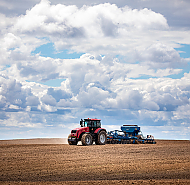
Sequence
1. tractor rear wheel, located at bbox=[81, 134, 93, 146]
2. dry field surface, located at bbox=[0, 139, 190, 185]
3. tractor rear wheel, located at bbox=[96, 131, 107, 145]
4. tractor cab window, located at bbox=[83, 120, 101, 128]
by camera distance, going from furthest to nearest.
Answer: tractor cab window, located at bbox=[83, 120, 101, 128], tractor rear wheel, located at bbox=[96, 131, 107, 145], tractor rear wheel, located at bbox=[81, 134, 93, 146], dry field surface, located at bbox=[0, 139, 190, 185]

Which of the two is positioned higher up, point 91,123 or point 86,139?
point 91,123

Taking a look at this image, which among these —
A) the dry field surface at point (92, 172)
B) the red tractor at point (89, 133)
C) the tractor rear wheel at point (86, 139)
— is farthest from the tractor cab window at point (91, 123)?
the dry field surface at point (92, 172)

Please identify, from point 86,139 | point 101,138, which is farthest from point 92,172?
point 101,138

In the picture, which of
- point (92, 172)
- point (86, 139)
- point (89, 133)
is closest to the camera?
point (92, 172)

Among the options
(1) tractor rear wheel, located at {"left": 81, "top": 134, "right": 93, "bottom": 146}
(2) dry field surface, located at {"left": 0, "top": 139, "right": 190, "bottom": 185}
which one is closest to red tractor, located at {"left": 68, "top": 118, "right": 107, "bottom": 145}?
(1) tractor rear wheel, located at {"left": 81, "top": 134, "right": 93, "bottom": 146}

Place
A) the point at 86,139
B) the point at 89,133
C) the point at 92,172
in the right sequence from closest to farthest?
the point at 92,172, the point at 86,139, the point at 89,133

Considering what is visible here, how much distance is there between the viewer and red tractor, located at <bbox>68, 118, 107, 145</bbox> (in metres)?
35.2

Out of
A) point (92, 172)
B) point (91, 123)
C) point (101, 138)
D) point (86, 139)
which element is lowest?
point (92, 172)

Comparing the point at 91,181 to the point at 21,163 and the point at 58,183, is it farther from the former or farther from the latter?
the point at 21,163

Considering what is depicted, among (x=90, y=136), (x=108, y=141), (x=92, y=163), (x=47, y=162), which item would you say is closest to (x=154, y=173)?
(x=92, y=163)

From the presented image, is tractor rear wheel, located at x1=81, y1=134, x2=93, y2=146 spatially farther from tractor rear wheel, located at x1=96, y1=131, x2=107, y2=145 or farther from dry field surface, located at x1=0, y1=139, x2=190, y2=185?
dry field surface, located at x1=0, y1=139, x2=190, y2=185

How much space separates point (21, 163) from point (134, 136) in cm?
2332

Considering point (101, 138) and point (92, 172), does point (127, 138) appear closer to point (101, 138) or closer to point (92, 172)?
point (101, 138)

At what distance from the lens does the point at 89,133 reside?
35969mm
